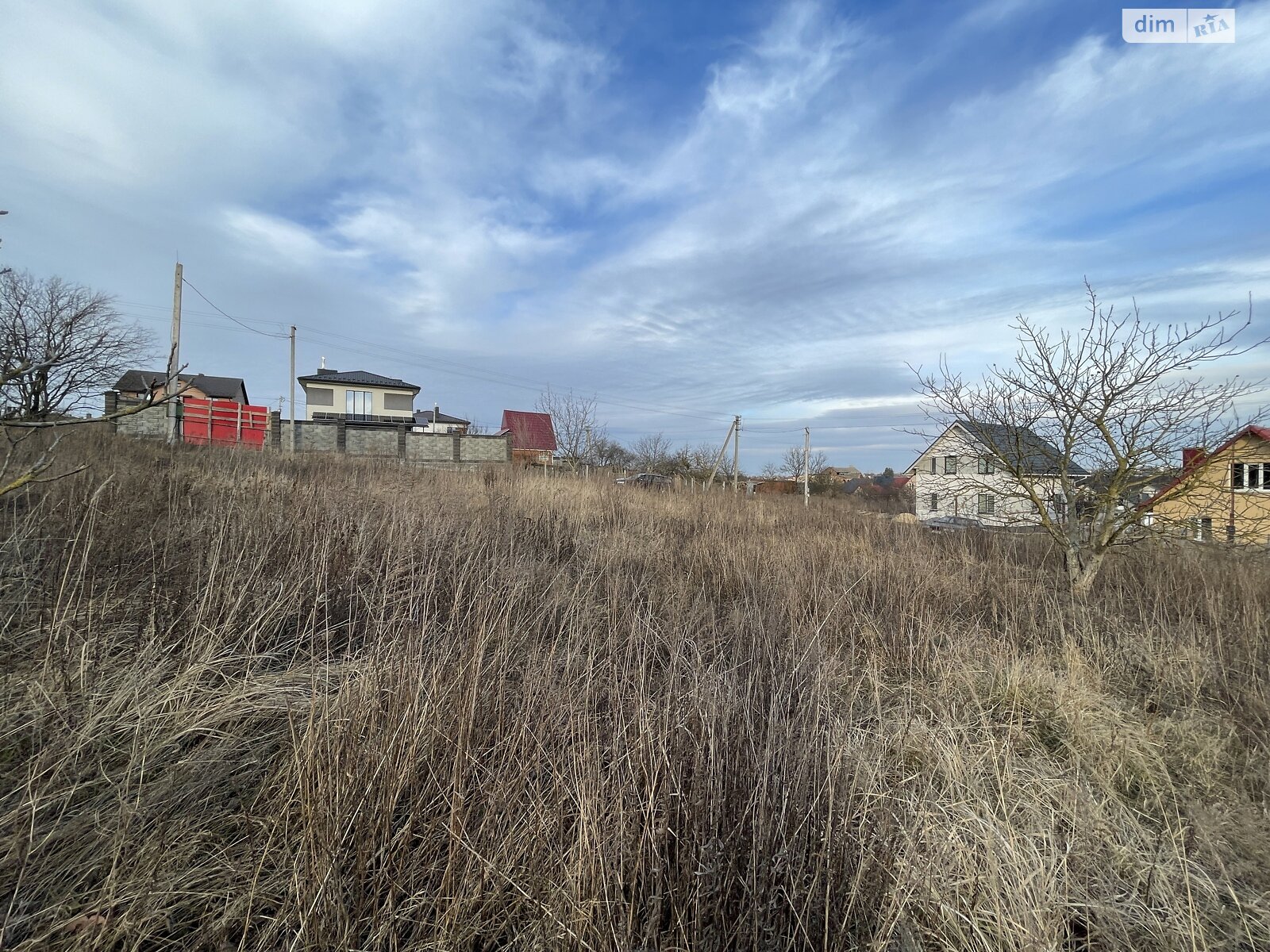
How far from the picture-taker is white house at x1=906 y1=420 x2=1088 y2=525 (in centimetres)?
622

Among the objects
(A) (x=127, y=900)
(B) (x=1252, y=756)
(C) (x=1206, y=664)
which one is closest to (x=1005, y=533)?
(C) (x=1206, y=664)

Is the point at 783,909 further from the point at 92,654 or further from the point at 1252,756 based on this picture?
the point at 1252,756

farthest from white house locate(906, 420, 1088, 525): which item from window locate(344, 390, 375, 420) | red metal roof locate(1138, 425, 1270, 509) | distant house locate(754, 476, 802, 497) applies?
window locate(344, 390, 375, 420)

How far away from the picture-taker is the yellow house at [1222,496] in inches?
216

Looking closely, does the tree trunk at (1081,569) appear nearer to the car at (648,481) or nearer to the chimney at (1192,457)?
the chimney at (1192,457)

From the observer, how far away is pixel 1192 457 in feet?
18.5

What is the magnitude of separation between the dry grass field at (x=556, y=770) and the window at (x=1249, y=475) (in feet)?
9.15

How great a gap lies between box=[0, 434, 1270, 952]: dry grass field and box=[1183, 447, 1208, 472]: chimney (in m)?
2.38

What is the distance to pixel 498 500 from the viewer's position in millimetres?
8391

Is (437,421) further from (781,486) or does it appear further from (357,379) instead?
(781,486)

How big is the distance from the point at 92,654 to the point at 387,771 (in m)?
1.54

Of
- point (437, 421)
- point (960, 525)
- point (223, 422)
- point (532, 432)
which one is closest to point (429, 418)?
point (437, 421)

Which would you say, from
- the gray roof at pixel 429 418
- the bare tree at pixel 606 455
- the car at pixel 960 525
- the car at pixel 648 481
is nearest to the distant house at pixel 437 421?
the gray roof at pixel 429 418

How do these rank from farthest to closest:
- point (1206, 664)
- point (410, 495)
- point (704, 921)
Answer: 1. point (410, 495)
2. point (1206, 664)
3. point (704, 921)
